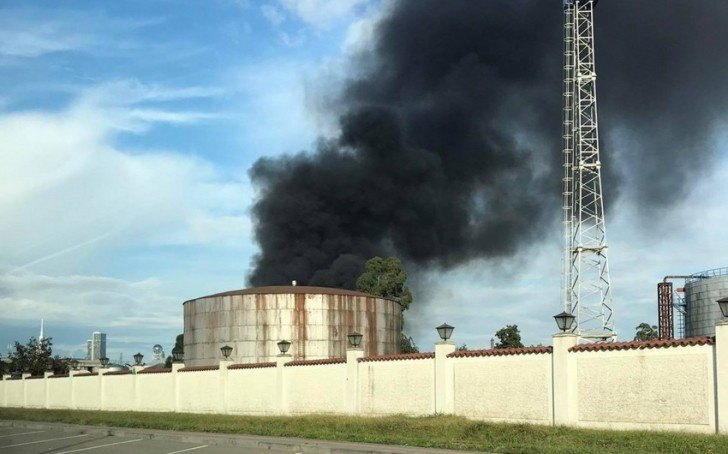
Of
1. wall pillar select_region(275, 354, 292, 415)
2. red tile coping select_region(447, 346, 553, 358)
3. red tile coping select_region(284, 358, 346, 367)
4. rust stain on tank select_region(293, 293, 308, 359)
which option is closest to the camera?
red tile coping select_region(447, 346, 553, 358)

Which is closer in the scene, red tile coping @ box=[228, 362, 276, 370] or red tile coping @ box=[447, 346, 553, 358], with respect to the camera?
red tile coping @ box=[447, 346, 553, 358]

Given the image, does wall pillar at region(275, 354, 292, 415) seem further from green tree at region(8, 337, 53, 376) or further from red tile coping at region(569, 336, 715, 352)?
green tree at region(8, 337, 53, 376)

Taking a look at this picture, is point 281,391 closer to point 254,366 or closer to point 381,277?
point 254,366

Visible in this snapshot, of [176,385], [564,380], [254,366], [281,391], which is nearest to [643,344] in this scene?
[564,380]

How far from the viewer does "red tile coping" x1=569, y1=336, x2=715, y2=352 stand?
2139 cm

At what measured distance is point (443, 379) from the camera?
2820 centimetres

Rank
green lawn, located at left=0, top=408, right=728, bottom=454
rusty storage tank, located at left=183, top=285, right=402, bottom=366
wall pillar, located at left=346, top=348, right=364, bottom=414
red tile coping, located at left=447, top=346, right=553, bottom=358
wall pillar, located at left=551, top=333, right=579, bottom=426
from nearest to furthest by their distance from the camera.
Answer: green lawn, located at left=0, top=408, right=728, bottom=454 < wall pillar, located at left=551, top=333, right=579, bottom=426 < red tile coping, located at left=447, top=346, right=553, bottom=358 < wall pillar, located at left=346, top=348, right=364, bottom=414 < rusty storage tank, located at left=183, top=285, right=402, bottom=366

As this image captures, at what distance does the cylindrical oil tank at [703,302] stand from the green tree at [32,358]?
207ft

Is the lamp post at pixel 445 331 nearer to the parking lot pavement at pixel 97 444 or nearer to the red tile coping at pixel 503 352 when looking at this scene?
the red tile coping at pixel 503 352

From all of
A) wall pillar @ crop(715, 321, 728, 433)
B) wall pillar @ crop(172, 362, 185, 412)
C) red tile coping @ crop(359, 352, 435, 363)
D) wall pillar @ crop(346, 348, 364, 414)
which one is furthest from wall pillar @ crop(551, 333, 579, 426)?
wall pillar @ crop(172, 362, 185, 412)

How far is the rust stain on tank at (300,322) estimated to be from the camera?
169 feet

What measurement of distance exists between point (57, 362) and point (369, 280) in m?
31.7

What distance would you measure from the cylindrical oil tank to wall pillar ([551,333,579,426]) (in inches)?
2412

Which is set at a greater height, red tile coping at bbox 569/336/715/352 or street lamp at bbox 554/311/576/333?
street lamp at bbox 554/311/576/333
